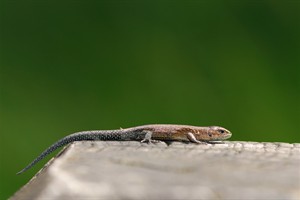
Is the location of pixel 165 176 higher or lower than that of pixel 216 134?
lower

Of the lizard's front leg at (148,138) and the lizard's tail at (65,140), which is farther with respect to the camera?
the lizard's tail at (65,140)

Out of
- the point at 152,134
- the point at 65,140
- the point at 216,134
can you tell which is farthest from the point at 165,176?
the point at 216,134

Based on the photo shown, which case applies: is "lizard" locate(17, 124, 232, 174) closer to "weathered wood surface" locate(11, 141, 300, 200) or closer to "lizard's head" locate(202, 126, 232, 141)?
"lizard's head" locate(202, 126, 232, 141)

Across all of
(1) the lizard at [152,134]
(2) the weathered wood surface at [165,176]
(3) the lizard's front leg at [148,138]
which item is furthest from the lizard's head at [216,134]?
(2) the weathered wood surface at [165,176]

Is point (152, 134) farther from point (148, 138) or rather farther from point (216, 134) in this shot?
point (216, 134)

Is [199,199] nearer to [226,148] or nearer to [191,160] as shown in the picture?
[191,160]

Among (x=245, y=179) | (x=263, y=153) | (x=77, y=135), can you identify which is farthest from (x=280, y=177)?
(x=77, y=135)

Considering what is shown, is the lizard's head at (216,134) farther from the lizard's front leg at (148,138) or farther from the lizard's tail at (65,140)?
the lizard's tail at (65,140)
